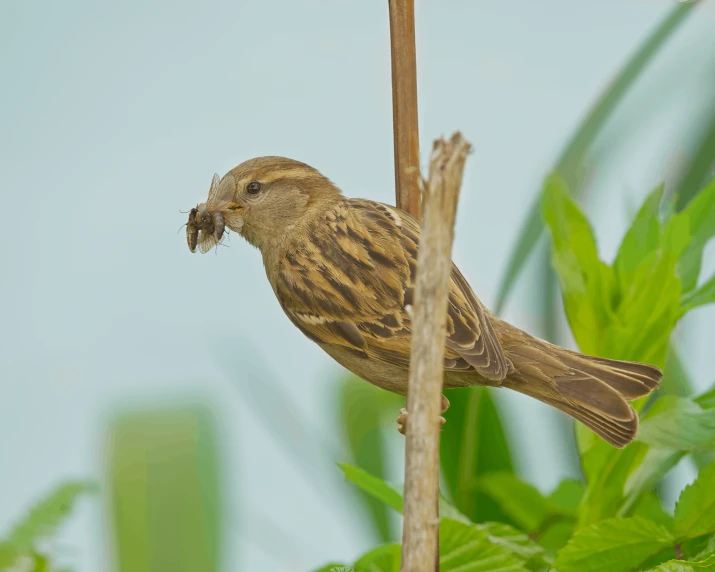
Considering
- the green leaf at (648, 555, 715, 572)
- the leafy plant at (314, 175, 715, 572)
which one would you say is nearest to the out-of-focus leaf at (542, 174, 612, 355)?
the leafy plant at (314, 175, 715, 572)

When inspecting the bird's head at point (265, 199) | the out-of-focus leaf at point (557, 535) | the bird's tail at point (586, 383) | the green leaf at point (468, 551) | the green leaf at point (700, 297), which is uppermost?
the bird's head at point (265, 199)

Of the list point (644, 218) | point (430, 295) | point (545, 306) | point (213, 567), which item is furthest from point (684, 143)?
point (430, 295)

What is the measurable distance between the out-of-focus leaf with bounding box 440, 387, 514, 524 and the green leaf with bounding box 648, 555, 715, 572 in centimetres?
53

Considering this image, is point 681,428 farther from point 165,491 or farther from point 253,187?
point 165,491

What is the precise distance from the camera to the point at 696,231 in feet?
3.85

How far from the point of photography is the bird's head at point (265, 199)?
115cm

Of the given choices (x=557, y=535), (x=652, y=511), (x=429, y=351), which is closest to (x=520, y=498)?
(x=557, y=535)

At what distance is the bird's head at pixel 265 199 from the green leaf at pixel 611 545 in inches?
20.8

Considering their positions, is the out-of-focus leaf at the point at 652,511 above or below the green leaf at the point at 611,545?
below

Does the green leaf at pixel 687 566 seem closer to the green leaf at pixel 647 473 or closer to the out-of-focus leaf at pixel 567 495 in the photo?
the green leaf at pixel 647 473

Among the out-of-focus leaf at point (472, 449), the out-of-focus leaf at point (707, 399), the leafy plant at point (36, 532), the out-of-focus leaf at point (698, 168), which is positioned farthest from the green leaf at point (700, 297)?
the leafy plant at point (36, 532)

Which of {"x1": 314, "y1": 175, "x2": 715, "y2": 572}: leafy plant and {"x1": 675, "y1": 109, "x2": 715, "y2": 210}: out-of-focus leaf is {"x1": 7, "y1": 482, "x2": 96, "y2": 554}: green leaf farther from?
{"x1": 675, "y1": 109, "x2": 715, "y2": 210}: out-of-focus leaf

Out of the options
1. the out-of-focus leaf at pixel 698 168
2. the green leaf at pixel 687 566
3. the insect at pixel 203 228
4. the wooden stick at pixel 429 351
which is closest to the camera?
the wooden stick at pixel 429 351

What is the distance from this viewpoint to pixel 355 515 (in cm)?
172
